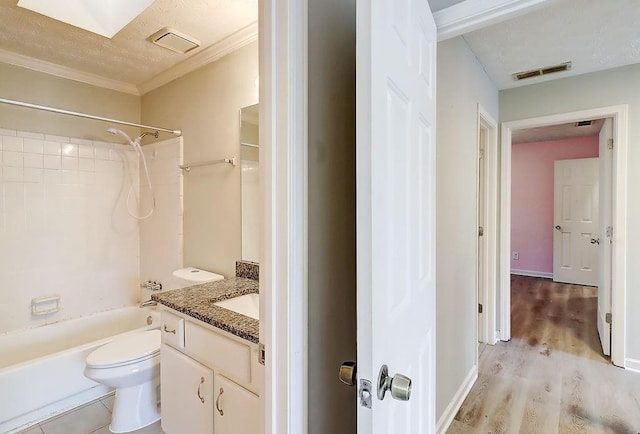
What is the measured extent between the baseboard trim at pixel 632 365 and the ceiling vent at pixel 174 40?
152 inches

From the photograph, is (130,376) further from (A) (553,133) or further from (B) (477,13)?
(A) (553,133)

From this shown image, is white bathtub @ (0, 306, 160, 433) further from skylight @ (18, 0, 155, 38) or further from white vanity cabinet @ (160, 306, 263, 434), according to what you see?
skylight @ (18, 0, 155, 38)

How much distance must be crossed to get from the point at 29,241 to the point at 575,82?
446 centimetres

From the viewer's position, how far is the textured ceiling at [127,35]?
1795 millimetres

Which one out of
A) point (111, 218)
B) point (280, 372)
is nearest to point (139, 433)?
point (280, 372)

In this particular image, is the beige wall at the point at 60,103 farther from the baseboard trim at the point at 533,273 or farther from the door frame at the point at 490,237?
the baseboard trim at the point at 533,273

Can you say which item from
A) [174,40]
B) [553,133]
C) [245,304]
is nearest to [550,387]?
[245,304]

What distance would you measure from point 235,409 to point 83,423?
1350mm

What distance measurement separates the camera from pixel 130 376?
1765mm

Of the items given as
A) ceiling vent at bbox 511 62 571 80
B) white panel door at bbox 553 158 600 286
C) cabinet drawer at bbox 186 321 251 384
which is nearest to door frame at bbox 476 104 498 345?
ceiling vent at bbox 511 62 571 80

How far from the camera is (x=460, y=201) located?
1979 mm

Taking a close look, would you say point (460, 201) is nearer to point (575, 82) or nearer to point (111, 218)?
point (575, 82)

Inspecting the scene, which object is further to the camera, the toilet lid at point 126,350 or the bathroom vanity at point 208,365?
the toilet lid at point 126,350

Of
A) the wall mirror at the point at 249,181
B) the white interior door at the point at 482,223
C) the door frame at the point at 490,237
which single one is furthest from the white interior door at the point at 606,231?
the wall mirror at the point at 249,181
